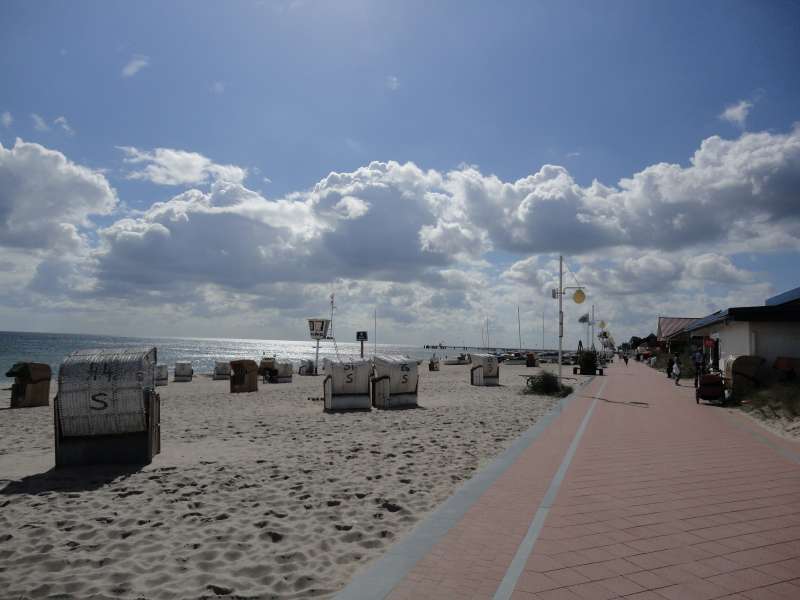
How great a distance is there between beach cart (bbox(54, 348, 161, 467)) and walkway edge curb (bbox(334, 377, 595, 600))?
4.80 m

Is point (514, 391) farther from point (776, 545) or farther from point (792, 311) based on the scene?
point (776, 545)

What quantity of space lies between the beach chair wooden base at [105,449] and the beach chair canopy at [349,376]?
7310 millimetres

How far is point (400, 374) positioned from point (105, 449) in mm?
9016

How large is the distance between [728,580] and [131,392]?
24.5ft

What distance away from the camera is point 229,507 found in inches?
230

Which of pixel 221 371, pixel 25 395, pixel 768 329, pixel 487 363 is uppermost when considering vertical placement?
pixel 768 329

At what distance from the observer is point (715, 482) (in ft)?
22.4

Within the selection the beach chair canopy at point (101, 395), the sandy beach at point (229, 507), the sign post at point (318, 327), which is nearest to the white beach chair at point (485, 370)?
the sign post at point (318, 327)

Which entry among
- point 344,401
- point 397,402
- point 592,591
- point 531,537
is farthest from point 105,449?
point 397,402

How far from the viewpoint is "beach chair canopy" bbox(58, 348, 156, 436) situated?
25.5 feet

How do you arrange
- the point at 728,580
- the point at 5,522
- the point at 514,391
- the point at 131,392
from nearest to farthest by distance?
1. the point at 728,580
2. the point at 5,522
3. the point at 131,392
4. the point at 514,391

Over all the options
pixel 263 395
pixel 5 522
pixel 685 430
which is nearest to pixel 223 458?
pixel 5 522

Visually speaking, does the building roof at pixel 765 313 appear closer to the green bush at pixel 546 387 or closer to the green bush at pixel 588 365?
the green bush at pixel 546 387

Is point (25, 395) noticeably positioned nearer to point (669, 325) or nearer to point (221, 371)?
point (221, 371)
